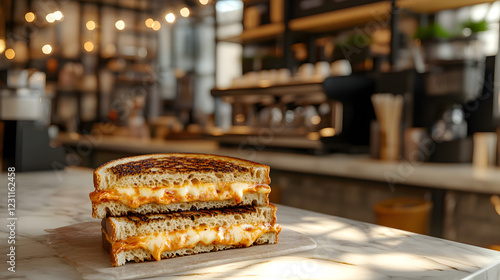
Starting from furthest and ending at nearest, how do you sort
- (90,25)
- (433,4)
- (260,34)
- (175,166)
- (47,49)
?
(90,25), (47,49), (260,34), (433,4), (175,166)

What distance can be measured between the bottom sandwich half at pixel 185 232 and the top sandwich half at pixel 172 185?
0.07 ft

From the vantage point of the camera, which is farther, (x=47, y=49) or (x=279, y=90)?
(x=47, y=49)

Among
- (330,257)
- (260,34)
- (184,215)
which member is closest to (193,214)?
(184,215)

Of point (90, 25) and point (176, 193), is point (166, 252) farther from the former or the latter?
point (90, 25)

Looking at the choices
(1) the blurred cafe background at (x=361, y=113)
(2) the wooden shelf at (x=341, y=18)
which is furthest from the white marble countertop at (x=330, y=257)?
(2) the wooden shelf at (x=341, y=18)

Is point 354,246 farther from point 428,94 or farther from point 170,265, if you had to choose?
point 428,94

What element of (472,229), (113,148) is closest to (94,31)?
(113,148)

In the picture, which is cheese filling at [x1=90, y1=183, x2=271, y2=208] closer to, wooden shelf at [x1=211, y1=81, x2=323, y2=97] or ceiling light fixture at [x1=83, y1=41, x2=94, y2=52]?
wooden shelf at [x1=211, y1=81, x2=323, y2=97]

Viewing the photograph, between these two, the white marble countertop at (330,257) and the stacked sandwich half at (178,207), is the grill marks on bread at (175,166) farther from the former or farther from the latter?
the white marble countertop at (330,257)

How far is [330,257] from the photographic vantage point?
851mm

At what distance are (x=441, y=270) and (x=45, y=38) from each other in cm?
725

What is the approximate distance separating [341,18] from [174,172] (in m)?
2.66

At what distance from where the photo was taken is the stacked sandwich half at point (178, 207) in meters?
0.81

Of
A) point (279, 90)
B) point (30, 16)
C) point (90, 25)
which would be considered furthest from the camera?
point (90, 25)
